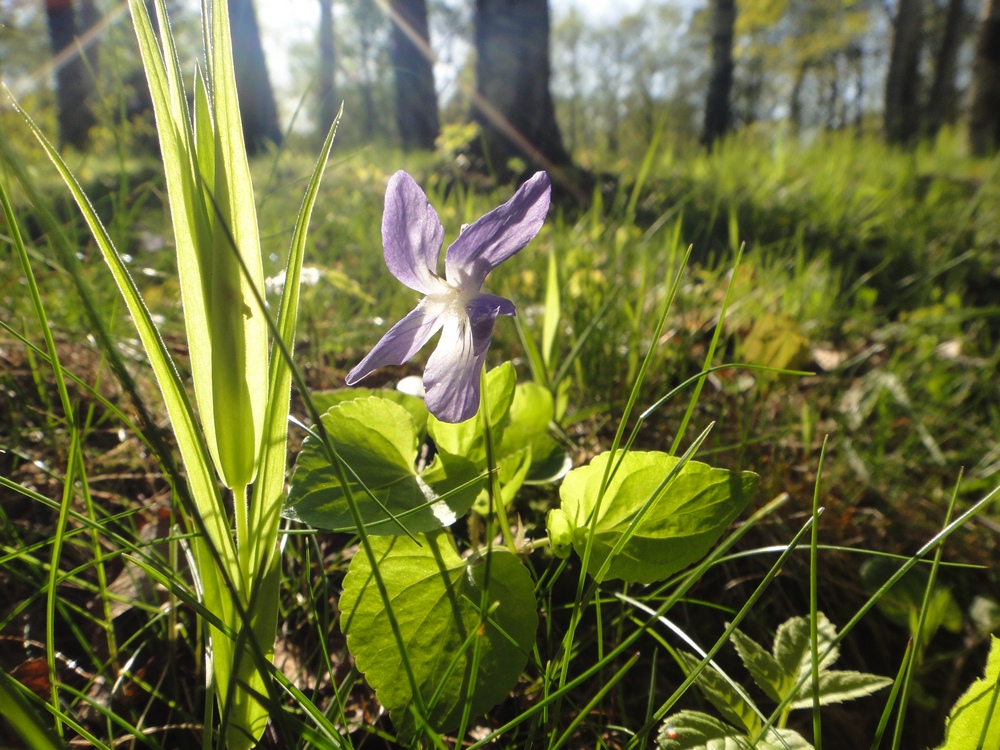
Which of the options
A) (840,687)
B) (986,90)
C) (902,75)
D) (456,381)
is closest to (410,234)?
(456,381)

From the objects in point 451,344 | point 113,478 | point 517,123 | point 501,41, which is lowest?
point 113,478

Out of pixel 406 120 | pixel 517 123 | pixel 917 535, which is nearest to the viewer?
pixel 917 535

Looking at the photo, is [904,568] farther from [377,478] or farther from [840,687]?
[377,478]

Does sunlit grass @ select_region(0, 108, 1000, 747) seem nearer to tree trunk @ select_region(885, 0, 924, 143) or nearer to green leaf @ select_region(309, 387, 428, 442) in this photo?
green leaf @ select_region(309, 387, 428, 442)

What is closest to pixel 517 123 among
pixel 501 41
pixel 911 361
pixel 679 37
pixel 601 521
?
pixel 501 41

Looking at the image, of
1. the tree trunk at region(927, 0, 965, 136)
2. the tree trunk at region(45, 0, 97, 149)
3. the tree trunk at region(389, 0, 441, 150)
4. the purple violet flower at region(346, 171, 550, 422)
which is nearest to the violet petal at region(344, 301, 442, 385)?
the purple violet flower at region(346, 171, 550, 422)

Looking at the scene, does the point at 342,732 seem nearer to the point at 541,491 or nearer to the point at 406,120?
the point at 541,491

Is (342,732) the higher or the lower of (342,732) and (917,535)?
the higher
